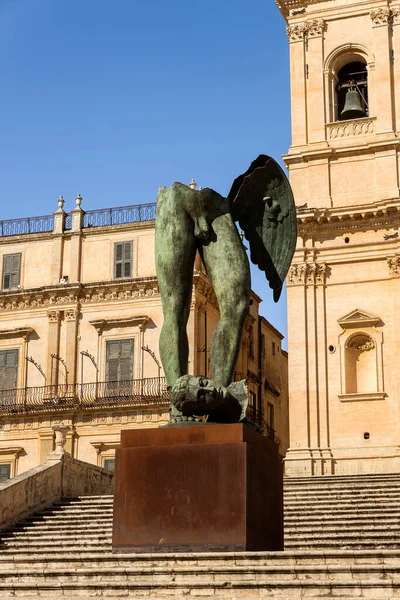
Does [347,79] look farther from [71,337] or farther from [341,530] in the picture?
[341,530]

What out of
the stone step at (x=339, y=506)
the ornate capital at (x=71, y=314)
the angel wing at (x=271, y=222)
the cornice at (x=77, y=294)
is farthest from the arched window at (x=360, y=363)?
the angel wing at (x=271, y=222)

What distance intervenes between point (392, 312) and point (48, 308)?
13619 millimetres

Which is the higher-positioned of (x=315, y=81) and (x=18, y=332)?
(x=315, y=81)

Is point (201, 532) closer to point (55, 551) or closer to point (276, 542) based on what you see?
point (276, 542)

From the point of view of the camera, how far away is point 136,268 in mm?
39250

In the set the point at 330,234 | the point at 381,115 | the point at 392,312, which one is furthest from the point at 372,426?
the point at 381,115

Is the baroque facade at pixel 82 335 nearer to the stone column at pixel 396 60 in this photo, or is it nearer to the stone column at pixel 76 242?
the stone column at pixel 76 242

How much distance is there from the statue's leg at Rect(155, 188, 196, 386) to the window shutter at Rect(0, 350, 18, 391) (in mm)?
30202

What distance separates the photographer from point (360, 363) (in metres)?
32.0

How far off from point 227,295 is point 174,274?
51 cm

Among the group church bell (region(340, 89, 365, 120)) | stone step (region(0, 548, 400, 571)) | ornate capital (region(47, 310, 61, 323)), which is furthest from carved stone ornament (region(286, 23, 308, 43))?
stone step (region(0, 548, 400, 571))

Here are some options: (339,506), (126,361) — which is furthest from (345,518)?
(126,361)

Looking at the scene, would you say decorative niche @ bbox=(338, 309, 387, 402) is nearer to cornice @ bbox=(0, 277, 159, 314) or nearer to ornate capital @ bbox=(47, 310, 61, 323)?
cornice @ bbox=(0, 277, 159, 314)

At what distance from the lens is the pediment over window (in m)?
31.7
